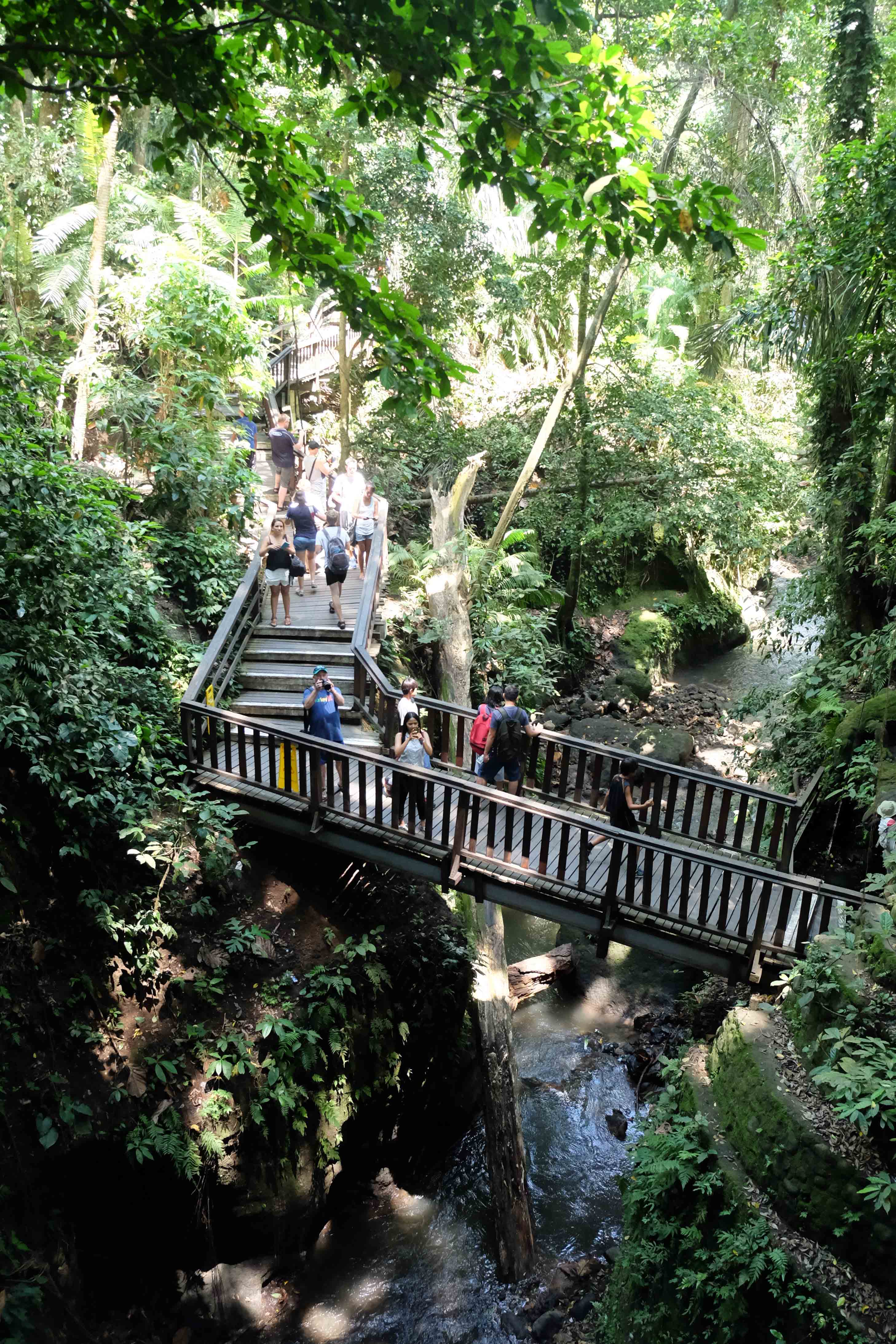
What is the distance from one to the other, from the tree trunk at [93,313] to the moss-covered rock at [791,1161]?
11.2 metres

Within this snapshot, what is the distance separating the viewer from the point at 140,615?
33.3ft

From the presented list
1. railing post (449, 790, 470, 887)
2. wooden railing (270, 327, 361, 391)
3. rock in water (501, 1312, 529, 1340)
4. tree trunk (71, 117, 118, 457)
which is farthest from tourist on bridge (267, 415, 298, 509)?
rock in water (501, 1312, 529, 1340)

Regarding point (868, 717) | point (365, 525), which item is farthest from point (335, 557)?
point (868, 717)

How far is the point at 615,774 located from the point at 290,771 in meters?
3.30

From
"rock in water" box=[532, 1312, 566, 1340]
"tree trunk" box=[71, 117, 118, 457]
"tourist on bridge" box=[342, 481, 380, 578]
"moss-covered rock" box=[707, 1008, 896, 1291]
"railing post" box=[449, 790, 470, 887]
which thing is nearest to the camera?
"moss-covered rock" box=[707, 1008, 896, 1291]

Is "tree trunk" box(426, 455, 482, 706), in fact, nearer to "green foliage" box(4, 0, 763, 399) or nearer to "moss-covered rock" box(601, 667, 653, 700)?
"moss-covered rock" box(601, 667, 653, 700)

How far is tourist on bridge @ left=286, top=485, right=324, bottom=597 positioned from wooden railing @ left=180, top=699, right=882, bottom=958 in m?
4.09

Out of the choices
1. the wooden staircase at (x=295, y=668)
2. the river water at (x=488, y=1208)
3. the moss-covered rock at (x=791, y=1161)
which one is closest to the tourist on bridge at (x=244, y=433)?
the wooden staircase at (x=295, y=668)

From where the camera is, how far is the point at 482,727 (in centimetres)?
962

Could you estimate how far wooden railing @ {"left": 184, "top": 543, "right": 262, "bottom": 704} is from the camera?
9.79 meters

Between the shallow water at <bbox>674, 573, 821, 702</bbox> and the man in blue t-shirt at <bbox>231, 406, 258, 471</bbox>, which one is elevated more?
the man in blue t-shirt at <bbox>231, 406, 258, 471</bbox>

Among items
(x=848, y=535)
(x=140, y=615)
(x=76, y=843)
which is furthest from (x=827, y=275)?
(x=76, y=843)

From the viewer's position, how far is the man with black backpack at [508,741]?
9180mm

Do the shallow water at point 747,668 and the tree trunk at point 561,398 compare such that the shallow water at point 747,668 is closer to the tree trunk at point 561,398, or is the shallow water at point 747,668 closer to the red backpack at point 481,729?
the tree trunk at point 561,398
